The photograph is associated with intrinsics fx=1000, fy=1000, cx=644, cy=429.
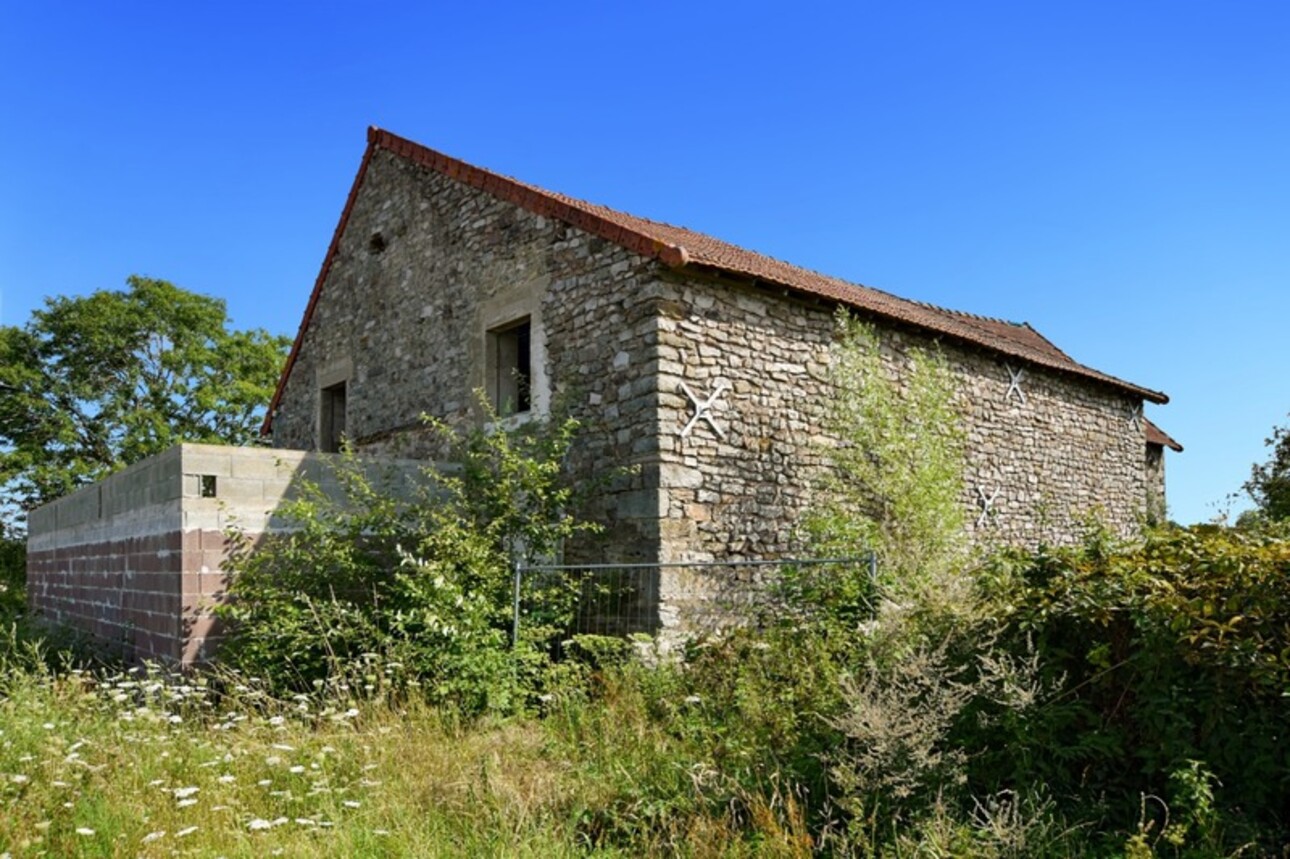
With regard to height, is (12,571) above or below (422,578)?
below

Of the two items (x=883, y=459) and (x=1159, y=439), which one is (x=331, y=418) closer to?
(x=883, y=459)

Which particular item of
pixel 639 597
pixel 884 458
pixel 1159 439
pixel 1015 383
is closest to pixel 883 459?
pixel 884 458

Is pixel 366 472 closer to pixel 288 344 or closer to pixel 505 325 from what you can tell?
pixel 505 325

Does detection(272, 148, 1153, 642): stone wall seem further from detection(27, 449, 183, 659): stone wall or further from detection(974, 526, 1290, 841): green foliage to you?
detection(974, 526, 1290, 841): green foliage

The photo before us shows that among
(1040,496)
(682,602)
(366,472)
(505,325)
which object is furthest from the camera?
(1040,496)

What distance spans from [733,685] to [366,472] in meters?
5.51

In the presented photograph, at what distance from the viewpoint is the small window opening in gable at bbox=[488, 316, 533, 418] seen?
1201cm

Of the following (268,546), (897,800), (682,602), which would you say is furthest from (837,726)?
(268,546)

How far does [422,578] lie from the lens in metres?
8.55

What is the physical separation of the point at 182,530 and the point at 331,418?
649cm

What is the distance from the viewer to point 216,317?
28.8 m

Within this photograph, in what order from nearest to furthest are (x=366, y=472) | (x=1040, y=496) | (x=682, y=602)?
(x=682, y=602), (x=366, y=472), (x=1040, y=496)

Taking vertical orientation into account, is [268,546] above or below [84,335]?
below

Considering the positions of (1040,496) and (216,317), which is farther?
(216,317)
